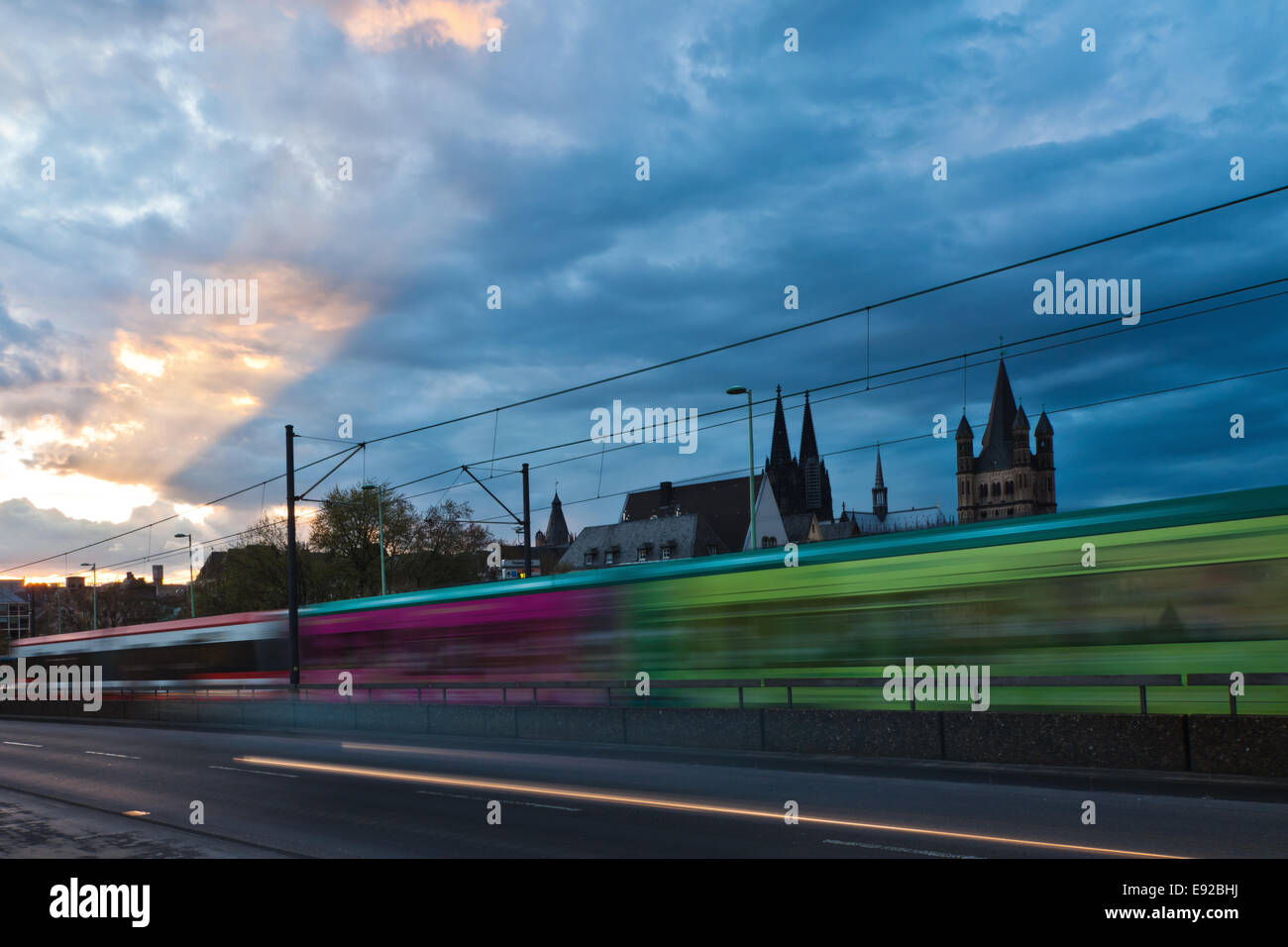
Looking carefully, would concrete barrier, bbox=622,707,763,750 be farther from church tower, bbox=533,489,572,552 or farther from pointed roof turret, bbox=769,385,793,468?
church tower, bbox=533,489,572,552

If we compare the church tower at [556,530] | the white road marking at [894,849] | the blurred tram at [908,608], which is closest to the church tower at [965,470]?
the church tower at [556,530]

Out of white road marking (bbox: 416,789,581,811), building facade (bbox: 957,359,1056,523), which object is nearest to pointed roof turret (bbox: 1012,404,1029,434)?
building facade (bbox: 957,359,1056,523)

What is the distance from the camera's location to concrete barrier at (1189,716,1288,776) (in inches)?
532

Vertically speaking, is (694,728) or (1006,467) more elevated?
(1006,467)

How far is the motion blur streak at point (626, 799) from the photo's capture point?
955 cm

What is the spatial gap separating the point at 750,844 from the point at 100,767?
609 inches

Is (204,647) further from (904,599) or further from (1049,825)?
(1049,825)

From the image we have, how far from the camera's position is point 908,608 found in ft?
64.4

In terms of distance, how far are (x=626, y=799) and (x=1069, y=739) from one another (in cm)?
651

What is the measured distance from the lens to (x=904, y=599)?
19.7 m

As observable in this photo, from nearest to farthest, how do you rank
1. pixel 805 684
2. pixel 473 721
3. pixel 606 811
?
pixel 606 811
pixel 805 684
pixel 473 721

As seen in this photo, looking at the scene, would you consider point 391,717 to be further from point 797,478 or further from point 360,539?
point 797,478

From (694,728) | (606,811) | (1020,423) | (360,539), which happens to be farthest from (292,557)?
(1020,423)
